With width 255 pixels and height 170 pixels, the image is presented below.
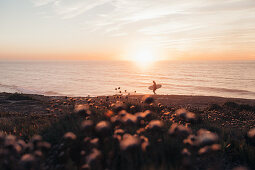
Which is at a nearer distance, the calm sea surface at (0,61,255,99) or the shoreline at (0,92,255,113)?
the shoreline at (0,92,255,113)

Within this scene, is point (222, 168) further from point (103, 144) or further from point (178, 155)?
point (103, 144)

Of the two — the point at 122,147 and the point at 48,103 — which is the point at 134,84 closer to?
the point at 48,103

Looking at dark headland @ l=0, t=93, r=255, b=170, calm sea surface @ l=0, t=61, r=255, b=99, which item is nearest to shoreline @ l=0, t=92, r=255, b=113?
dark headland @ l=0, t=93, r=255, b=170

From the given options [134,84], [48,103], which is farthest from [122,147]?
[134,84]

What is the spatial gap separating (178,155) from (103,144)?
4.36 feet

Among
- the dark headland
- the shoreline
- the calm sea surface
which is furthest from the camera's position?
the calm sea surface

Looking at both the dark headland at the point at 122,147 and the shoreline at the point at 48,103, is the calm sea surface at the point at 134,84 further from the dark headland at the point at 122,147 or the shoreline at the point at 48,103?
the dark headland at the point at 122,147

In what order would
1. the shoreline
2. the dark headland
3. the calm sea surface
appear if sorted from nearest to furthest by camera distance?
the dark headland < the shoreline < the calm sea surface

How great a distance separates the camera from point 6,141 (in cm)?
223

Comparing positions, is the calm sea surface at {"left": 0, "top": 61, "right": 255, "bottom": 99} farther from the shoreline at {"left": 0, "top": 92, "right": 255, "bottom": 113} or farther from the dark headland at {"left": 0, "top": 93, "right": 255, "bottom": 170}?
the dark headland at {"left": 0, "top": 93, "right": 255, "bottom": 170}

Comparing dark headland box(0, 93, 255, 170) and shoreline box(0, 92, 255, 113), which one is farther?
shoreline box(0, 92, 255, 113)

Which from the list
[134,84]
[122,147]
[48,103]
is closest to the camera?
[122,147]

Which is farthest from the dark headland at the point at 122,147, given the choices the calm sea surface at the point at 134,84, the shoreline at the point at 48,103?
the calm sea surface at the point at 134,84

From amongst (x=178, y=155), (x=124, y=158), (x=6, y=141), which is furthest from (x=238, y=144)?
(x=6, y=141)
